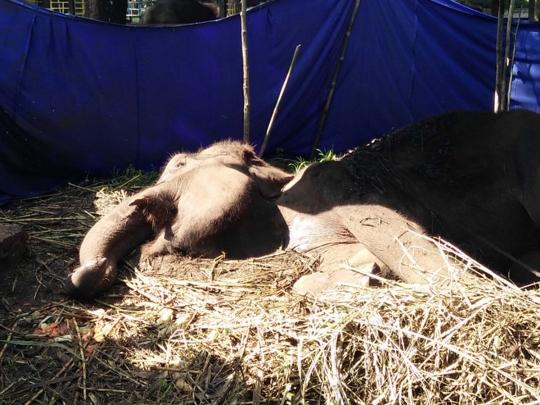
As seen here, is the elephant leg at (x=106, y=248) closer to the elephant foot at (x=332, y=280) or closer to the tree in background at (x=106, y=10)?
the elephant foot at (x=332, y=280)

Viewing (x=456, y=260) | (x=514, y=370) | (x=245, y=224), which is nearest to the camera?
(x=514, y=370)

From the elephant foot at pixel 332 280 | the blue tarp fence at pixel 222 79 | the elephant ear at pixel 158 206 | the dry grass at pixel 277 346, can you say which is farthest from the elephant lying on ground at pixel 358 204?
the blue tarp fence at pixel 222 79

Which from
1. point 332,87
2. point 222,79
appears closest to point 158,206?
point 222,79

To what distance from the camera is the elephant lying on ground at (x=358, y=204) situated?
3.97 metres

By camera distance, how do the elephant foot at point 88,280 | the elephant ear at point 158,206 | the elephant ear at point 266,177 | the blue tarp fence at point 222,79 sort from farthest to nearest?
the blue tarp fence at point 222,79 < the elephant ear at point 266,177 < the elephant ear at point 158,206 < the elephant foot at point 88,280

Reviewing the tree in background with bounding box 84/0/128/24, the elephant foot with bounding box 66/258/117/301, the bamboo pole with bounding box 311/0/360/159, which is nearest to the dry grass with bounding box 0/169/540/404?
the elephant foot with bounding box 66/258/117/301

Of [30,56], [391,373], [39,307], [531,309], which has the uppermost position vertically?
[30,56]

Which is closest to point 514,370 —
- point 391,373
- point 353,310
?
point 391,373

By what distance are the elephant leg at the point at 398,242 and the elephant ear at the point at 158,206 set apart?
1.08 metres

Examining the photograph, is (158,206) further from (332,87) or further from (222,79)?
(332,87)

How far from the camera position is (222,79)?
7.35 m

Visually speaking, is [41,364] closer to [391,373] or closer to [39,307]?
[39,307]

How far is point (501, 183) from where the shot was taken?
430cm

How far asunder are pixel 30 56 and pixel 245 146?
9.63 feet
